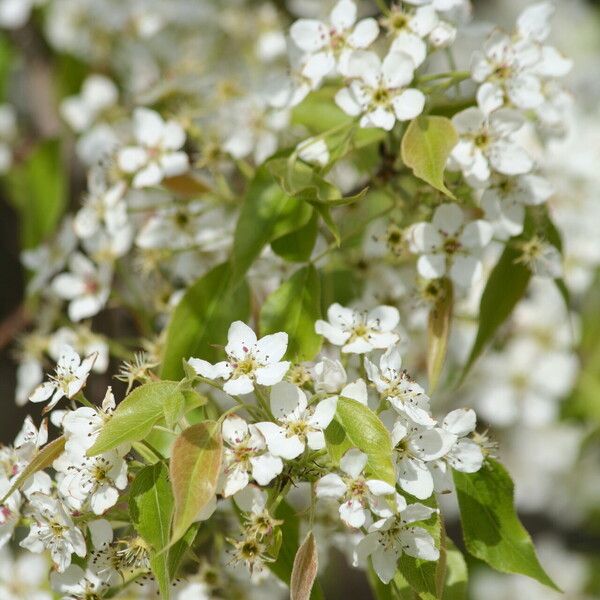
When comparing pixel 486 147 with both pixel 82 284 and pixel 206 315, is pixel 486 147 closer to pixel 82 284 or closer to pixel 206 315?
pixel 206 315

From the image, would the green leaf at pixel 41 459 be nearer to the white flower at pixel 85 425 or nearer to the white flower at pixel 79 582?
the white flower at pixel 85 425

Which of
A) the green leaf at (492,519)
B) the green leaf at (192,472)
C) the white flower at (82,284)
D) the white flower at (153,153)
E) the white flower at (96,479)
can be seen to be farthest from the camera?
the white flower at (82,284)

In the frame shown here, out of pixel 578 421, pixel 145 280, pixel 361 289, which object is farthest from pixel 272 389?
pixel 578 421

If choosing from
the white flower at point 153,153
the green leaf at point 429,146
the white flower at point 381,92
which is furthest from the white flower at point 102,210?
the green leaf at point 429,146

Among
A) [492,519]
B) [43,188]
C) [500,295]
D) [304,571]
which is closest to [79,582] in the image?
[304,571]

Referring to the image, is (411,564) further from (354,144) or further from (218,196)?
(218,196)
